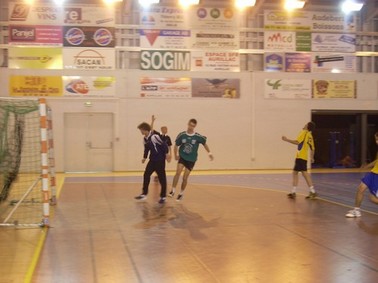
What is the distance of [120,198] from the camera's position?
1343 centimetres

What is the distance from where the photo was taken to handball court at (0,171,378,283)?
632 cm

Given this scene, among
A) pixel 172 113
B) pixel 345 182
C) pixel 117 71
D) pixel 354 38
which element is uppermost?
pixel 354 38

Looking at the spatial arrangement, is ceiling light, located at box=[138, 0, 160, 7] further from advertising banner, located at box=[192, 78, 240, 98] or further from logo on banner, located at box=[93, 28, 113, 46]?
advertising banner, located at box=[192, 78, 240, 98]

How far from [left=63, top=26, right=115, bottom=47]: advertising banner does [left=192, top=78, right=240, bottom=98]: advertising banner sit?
14.3ft

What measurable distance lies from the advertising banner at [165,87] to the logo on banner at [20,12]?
19.5ft

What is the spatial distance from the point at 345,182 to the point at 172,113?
8.90m

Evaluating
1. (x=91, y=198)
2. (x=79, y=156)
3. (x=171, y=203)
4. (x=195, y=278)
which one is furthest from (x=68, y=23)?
(x=195, y=278)

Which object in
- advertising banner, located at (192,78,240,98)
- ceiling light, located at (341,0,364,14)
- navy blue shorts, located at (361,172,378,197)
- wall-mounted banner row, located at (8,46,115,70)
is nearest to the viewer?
navy blue shorts, located at (361,172,378,197)

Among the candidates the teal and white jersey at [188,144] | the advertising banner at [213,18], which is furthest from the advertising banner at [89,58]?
the teal and white jersey at [188,144]

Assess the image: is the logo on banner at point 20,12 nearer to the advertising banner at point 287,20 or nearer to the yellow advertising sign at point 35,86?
the yellow advertising sign at point 35,86

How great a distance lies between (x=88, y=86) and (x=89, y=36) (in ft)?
7.50

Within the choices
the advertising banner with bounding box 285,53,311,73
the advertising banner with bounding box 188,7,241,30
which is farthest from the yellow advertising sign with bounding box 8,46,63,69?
the advertising banner with bounding box 285,53,311,73

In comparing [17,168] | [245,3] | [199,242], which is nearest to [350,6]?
[245,3]

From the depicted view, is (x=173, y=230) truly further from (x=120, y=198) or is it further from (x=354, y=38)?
(x=354, y=38)
